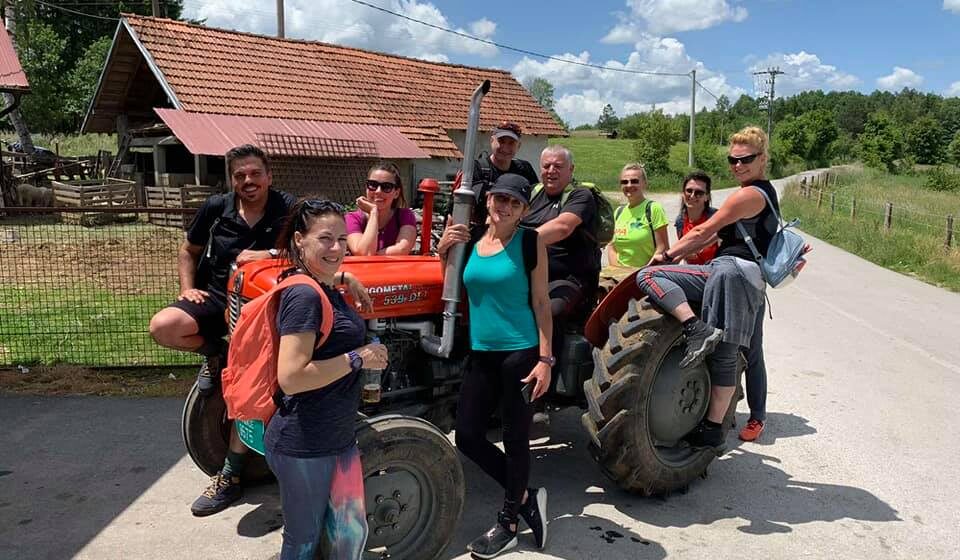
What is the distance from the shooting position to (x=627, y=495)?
4055 mm

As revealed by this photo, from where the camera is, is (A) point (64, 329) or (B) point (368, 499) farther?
(A) point (64, 329)

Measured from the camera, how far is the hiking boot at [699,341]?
3.68 metres

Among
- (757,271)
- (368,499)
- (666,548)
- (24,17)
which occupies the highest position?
(24,17)

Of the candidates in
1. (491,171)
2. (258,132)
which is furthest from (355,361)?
(258,132)

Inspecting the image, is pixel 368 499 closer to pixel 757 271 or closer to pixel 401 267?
pixel 401 267

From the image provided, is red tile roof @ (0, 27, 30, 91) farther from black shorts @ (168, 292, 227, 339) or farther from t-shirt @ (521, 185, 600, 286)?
t-shirt @ (521, 185, 600, 286)

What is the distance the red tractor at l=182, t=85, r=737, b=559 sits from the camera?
301cm

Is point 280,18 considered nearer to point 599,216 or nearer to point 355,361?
point 599,216

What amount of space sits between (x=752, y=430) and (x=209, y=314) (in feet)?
11.6

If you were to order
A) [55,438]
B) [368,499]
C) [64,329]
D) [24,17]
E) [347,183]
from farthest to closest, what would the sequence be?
[24,17] < [347,183] < [64,329] < [55,438] < [368,499]

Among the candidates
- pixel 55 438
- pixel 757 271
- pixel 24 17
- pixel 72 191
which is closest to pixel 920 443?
pixel 757 271

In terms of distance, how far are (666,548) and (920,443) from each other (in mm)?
2530

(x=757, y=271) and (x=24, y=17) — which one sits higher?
(x=24, y=17)

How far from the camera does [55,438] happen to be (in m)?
4.61
